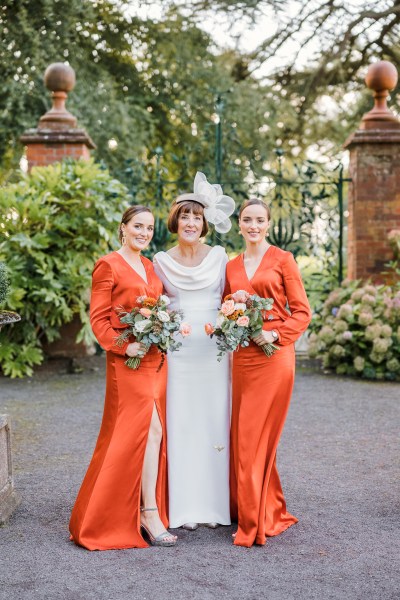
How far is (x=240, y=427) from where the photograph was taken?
12.3 ft

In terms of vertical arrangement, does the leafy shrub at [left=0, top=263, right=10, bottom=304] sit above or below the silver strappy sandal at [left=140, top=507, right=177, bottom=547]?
above

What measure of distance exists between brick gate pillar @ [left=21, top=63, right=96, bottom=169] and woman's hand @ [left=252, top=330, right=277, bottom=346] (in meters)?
6.04

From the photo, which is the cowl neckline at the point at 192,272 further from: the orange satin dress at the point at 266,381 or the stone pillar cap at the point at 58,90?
the stone pillar cap at the point at 58,90

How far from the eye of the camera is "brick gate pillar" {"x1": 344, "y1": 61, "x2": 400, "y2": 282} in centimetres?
909

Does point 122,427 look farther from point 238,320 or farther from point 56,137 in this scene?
point 56,137

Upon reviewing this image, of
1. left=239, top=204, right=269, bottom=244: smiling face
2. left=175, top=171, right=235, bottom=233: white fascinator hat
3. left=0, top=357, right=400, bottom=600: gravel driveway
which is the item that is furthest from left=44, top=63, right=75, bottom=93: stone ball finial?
left=239, top=204, right=269, bottom=244: smiling face

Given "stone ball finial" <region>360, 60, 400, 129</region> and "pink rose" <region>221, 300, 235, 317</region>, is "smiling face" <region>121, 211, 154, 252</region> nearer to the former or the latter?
"pink rose" <region>221, 300, 235, 317</region>

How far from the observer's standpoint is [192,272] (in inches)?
150

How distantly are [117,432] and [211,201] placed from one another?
4.36 feet

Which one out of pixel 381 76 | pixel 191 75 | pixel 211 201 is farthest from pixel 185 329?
pixel 191 75

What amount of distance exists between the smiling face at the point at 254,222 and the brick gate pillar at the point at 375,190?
5.50 meters

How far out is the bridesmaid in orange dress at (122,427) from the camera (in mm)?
3592

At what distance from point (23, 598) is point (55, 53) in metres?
10.9

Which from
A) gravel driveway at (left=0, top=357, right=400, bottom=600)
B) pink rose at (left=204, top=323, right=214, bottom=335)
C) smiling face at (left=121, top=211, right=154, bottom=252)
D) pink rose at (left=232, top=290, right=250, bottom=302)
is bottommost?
gravel driveway at (left=0, top=357, right=400, bottom=600)
